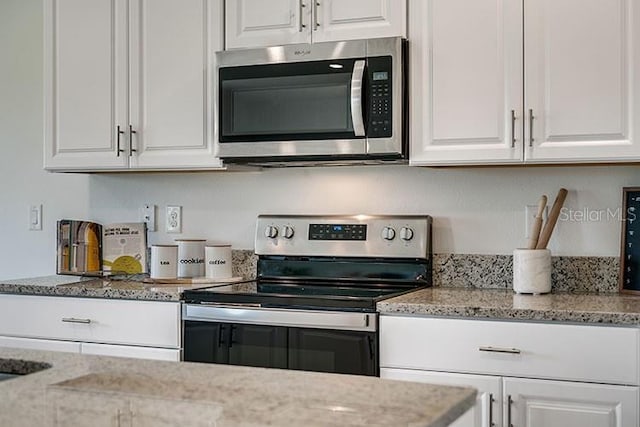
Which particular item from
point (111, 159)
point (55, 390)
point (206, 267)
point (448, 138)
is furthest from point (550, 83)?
point (55, 390)

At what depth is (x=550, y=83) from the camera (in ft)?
8.55

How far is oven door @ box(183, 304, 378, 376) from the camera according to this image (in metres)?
2.49

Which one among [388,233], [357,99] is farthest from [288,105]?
[388,233]

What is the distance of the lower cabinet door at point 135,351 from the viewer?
280 centimetres

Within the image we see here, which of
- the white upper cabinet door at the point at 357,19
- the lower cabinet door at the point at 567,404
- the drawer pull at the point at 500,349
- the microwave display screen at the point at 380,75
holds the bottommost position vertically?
the lower cabinet door at the point at 567,404

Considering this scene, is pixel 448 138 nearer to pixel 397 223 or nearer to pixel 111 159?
pixel 397 223

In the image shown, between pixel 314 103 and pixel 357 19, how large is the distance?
1.10ft

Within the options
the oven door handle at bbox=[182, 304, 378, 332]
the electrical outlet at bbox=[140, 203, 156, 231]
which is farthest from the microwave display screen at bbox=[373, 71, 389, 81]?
the electrical outlet at bbox=[140, 203, 156, 231]

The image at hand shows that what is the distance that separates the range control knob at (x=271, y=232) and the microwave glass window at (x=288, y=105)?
43cm

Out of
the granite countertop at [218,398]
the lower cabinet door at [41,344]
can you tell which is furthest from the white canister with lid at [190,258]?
the granite countertop at [218,398]

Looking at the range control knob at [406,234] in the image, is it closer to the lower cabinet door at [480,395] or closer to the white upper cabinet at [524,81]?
the white upper cabinet at [524,81]

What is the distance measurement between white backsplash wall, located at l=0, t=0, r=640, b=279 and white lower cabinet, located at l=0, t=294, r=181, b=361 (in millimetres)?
630

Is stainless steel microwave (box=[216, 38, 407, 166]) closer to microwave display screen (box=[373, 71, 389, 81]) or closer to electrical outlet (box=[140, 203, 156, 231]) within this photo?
microwave display screen (box=[373, 71, 389, 81])

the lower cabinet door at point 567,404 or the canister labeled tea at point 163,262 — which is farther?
the canister labeled tea at point 163,262
